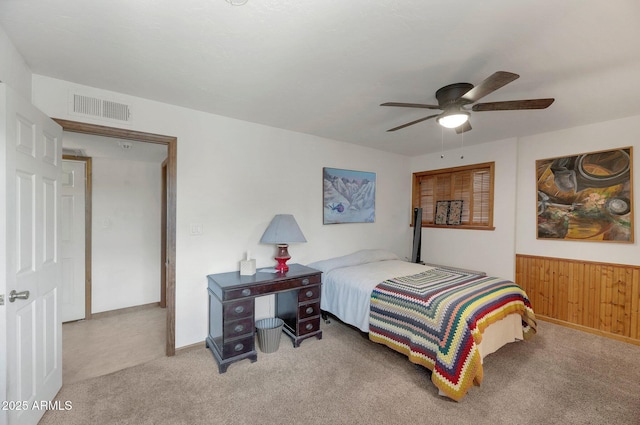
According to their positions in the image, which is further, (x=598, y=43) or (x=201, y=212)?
(x=201, y=212)

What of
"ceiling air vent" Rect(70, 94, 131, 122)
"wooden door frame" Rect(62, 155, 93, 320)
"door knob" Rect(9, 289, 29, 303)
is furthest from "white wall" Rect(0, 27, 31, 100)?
"wooden door frame" Rect(62, 155, 93, 320)

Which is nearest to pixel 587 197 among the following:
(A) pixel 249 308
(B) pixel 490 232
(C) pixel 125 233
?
(B) pixel 490 232

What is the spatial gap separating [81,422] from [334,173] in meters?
3.30

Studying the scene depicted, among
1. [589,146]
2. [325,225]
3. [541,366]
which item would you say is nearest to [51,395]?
[325,225]

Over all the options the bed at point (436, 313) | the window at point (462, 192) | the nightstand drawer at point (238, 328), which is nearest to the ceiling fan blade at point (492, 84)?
the bed at point (436, 313)

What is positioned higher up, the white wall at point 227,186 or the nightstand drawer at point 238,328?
the white wall at point 227,186

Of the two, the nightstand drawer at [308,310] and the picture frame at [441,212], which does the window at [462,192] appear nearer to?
the picture frame at [441,212]

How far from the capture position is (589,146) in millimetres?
3178

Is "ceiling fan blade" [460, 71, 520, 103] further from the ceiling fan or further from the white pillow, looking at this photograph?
the white pillow

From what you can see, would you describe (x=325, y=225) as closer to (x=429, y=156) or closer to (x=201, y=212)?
(x=201, y=212)

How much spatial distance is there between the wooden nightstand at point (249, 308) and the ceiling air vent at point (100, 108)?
1643 mm

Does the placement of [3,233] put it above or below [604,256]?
above

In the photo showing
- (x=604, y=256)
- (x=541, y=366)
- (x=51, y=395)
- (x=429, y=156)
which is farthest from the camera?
(x=429, y=156)

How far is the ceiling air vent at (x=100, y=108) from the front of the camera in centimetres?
222
